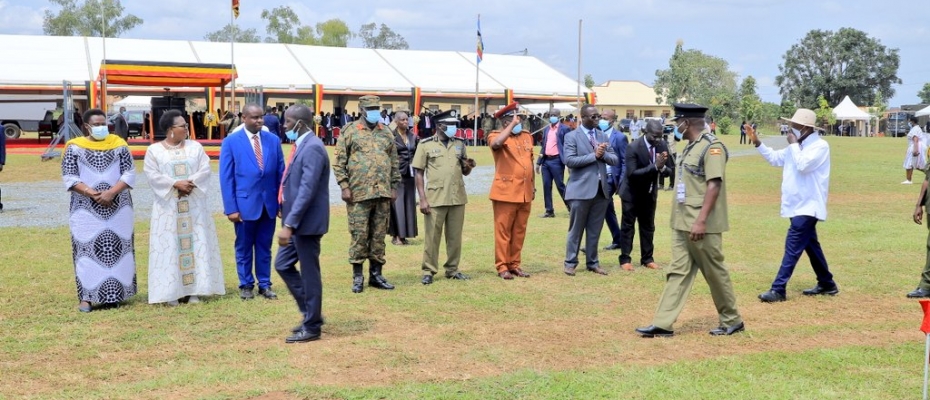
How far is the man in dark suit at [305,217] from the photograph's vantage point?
6.73 m

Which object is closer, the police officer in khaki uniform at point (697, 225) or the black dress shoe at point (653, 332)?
the police officer in khaki uniform at point (697, 225)

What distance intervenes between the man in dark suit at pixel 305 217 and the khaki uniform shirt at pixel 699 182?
8.91 ft

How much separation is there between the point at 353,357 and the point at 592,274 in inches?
165

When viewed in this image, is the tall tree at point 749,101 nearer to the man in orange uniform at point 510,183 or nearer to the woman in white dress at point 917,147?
the woman in white dress at point 917,147

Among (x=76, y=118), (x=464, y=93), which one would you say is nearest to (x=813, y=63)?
(x=464, y=93)

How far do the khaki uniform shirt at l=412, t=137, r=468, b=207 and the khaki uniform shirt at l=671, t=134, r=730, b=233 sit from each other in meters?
2.93

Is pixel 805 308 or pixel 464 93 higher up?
pixel 464 93

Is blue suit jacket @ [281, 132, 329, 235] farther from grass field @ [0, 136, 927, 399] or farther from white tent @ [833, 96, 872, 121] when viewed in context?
white tent @ [833, 96, 872, 121]

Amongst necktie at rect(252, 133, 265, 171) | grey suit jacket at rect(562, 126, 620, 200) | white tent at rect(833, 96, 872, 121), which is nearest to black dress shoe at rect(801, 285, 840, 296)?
grey suit jacket at rect(562, 126, 620, 200)

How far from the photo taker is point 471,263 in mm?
10898

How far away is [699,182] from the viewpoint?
7051 mm

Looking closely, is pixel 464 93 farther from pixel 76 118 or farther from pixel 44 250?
pixel 44 250

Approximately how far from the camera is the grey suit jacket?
9.76m

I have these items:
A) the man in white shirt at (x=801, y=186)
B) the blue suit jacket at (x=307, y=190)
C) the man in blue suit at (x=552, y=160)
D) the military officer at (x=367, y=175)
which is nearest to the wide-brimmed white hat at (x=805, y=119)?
the man in white shirt at (x=801, y=186)
